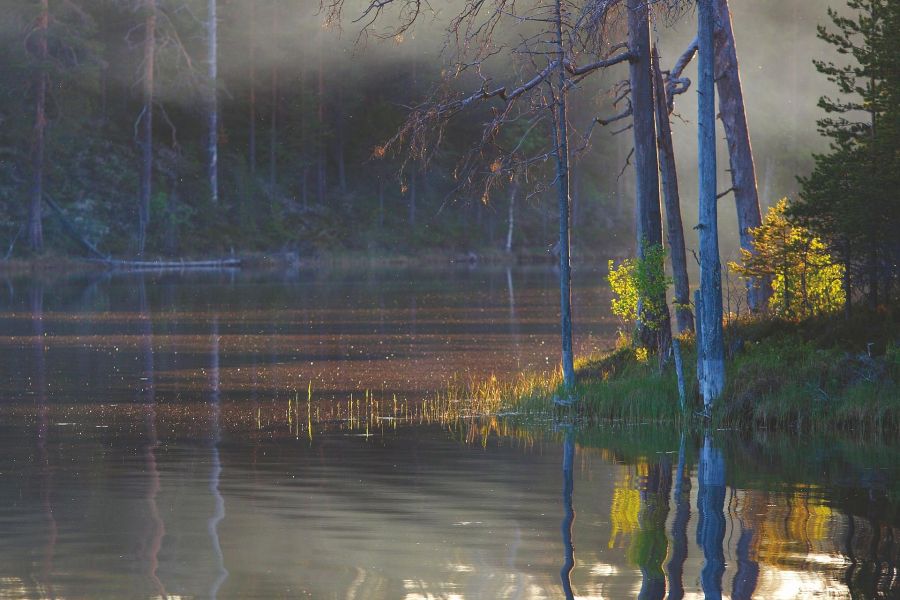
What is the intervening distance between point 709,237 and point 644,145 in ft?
19.0

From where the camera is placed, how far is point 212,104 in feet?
284

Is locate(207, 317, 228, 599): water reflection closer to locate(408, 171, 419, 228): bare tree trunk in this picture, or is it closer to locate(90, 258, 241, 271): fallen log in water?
locate(90, 258, 241, 271): fallen log in water

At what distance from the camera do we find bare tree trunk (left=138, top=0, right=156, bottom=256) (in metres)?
80.8

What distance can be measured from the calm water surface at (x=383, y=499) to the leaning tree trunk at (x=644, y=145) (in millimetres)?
3857

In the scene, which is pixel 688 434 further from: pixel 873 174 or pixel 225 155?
pixel 225 155

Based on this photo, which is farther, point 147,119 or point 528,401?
→ point 147,119

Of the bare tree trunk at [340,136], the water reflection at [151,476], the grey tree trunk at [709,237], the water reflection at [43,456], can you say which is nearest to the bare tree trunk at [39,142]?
the bare tree trunk at [340,136]

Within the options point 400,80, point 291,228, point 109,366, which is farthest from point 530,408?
point 400,80

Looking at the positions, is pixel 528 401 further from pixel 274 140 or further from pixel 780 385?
pixel 274 140

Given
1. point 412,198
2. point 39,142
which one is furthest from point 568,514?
point 412,198

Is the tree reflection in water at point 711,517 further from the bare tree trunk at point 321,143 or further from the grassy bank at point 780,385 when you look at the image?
the bare tree trunk at point 321,143

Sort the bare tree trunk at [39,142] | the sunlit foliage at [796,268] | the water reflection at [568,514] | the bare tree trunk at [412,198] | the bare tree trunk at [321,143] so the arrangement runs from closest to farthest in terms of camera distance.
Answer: the water reflection at [568,514] → the sunlit foliage at [796,268] → the bare tree trunk at [39,142] → the bare tree trunk at [321,143] → the bare tree trunk at [412,198]

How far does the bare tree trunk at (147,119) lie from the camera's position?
80.8 meters

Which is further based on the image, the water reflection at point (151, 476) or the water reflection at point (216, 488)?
the water reflection at point (151, 476)
